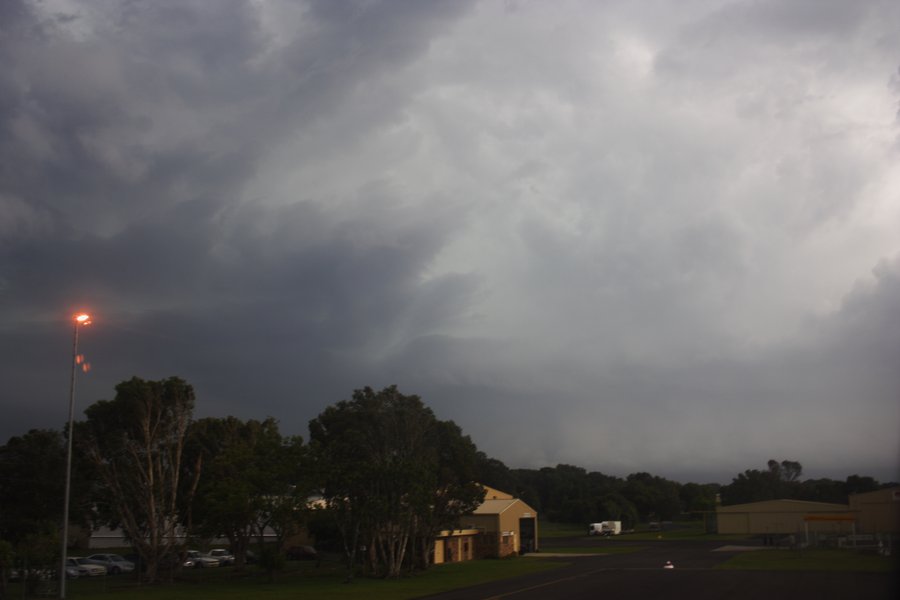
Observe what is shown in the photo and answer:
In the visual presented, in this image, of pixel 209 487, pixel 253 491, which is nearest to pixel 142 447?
pixel 209 487

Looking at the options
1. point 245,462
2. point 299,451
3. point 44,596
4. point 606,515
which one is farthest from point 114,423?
point 606,515

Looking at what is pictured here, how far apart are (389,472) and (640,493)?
112 meters

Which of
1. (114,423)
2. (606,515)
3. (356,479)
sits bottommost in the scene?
(606,515)

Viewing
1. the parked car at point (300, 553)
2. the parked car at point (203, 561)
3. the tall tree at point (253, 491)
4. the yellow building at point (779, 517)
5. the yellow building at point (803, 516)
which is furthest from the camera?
the yellow building at point (779, 517)

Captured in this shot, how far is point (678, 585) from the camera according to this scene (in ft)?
126

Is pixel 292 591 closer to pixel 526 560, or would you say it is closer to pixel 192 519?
pixel 192 519

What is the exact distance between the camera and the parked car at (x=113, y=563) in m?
62.6

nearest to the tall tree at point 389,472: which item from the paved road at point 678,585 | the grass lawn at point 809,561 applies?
the paved road at point 678,585

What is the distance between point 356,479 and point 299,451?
469 centimetres

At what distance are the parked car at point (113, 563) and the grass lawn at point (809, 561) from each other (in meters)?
46.3

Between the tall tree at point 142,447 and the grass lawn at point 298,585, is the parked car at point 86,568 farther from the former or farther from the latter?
the tall tree at point 142,447

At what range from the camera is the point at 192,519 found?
58562mm

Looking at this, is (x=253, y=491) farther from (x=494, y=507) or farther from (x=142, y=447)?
(x=494, y=507)

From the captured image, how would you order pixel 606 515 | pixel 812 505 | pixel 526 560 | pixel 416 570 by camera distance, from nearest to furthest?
1. pixel 416 570
2. pixel 526 560
3. pixel 812 505
4. pixel 606 515
